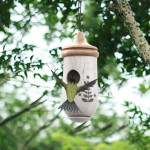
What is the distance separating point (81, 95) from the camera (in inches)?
129

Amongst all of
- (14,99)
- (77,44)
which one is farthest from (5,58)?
(14,99)

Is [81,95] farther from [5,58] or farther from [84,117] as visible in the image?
[5,58]

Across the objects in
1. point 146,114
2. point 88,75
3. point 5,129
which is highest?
point 88,75

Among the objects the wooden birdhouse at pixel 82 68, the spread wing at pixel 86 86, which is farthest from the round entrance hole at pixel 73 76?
the spread wing at pixel 86 86

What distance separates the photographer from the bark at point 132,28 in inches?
140

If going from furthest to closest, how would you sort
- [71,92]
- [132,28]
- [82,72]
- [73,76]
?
[132,28] < [73,76] < [82,72] < [71,92]

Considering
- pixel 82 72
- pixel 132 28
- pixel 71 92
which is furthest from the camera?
pixel 132 28

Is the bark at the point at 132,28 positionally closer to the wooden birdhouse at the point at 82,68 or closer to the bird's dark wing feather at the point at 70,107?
the wooden birdhouse at the point at 82,68

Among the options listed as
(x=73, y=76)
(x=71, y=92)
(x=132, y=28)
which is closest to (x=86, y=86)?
(x=71, y=92)

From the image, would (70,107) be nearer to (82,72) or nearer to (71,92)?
(71,92)

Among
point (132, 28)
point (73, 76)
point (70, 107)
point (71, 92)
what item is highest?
point (132, 28)

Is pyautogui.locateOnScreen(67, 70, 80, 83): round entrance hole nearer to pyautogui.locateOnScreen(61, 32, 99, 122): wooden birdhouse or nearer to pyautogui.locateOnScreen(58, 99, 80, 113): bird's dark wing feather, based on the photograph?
pyautogui.locateOnScreen(61, 32, 99, 122): wooden birdhouse

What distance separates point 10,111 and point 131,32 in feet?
34.6

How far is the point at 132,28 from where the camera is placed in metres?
3.58
